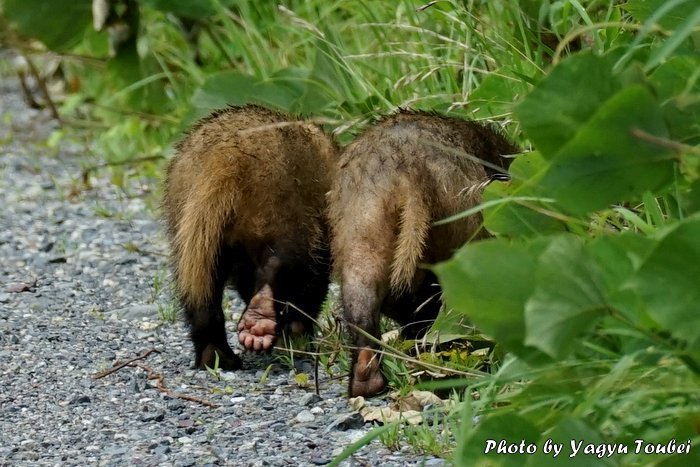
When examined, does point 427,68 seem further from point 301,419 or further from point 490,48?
point 301,419

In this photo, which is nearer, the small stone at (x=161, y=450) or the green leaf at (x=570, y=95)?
the green leaf at (x=570, y=95)

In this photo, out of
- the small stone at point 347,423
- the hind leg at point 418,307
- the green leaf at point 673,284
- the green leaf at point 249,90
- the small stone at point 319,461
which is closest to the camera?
the green leaf at point 673,284

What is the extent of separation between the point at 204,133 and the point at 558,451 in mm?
1985

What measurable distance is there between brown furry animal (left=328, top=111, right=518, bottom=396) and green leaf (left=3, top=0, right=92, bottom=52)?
3041 mm

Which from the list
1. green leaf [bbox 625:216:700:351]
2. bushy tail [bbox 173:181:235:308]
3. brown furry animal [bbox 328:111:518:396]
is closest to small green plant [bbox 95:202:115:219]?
bushy tail [bbox 173:181:235:308]

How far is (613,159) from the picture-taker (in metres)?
2.07

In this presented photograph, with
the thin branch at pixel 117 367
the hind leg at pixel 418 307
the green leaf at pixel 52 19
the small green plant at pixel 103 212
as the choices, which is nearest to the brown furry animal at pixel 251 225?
the thin branch at pixel 117 367

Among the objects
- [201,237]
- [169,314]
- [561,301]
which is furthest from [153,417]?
[561,301]

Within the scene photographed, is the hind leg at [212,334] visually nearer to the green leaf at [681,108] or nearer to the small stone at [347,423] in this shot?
the small stone at [347,423]

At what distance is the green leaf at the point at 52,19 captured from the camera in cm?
573

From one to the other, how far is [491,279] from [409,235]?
0.95 metres

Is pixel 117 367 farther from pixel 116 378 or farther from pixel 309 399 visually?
pixel 309 399

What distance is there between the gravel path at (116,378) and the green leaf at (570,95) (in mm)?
933

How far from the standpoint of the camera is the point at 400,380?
3182 millimetres
